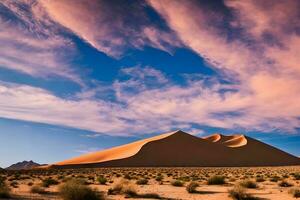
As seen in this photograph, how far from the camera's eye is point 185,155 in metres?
107

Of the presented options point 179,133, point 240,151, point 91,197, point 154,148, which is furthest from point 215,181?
point 240,151

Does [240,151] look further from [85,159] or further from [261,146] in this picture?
[85,159]

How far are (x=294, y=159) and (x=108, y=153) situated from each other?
7254cm

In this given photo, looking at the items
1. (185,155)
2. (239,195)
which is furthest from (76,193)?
(185,155)

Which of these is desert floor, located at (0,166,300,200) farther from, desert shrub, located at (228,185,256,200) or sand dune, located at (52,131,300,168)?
sand dune, located at (52,131,300,168)

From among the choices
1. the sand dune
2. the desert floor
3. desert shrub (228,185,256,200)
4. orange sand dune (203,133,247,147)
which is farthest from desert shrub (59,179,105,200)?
orange sand dune (203,133,247,147)

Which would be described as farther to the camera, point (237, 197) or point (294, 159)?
point (294, 159)

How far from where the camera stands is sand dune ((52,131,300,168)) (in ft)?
320

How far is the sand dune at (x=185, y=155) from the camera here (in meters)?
97.5

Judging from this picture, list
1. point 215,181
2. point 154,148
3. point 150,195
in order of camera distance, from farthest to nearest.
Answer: point 154,148, point 215,181, point 150,195

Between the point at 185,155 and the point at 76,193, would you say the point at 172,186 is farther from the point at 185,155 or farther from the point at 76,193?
the point at 185,155

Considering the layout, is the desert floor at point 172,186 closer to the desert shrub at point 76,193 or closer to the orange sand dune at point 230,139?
the desert shrub at point 76,193

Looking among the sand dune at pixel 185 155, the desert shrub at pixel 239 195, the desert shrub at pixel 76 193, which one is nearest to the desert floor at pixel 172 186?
the desert shrub at pixel 239 195

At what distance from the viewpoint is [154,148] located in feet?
Result: 352
